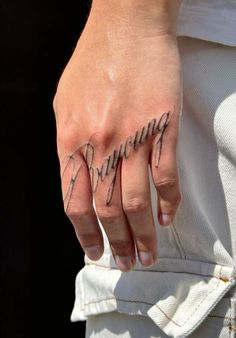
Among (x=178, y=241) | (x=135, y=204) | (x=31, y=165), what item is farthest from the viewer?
(x=31, y=165)

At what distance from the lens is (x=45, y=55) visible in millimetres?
2418

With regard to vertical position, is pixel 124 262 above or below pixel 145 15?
below

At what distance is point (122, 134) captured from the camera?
925mm

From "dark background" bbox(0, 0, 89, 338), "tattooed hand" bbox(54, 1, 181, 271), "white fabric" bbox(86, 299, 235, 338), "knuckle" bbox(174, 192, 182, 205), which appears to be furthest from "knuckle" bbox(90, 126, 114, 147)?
"dark background" bbox(0, 0, 89, 338)

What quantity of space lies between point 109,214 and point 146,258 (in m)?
0.08

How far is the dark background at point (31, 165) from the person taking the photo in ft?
7.88

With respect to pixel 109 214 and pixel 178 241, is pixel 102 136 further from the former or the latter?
pixel 178 241

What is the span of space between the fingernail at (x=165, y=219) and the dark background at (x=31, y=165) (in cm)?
151

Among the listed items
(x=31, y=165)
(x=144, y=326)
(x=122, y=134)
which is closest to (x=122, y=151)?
(x=122, y=134)

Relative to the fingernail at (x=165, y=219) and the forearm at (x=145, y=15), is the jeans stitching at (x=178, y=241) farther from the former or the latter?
the forearm at (x=145, y=15)

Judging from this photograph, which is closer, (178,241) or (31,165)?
(178,241)

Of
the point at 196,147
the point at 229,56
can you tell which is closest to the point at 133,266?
the point at 196,147

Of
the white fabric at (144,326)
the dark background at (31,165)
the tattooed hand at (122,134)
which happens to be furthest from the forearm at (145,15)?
the dark background at (31,165)

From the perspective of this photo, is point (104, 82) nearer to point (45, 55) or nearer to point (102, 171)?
point (102, 171)
